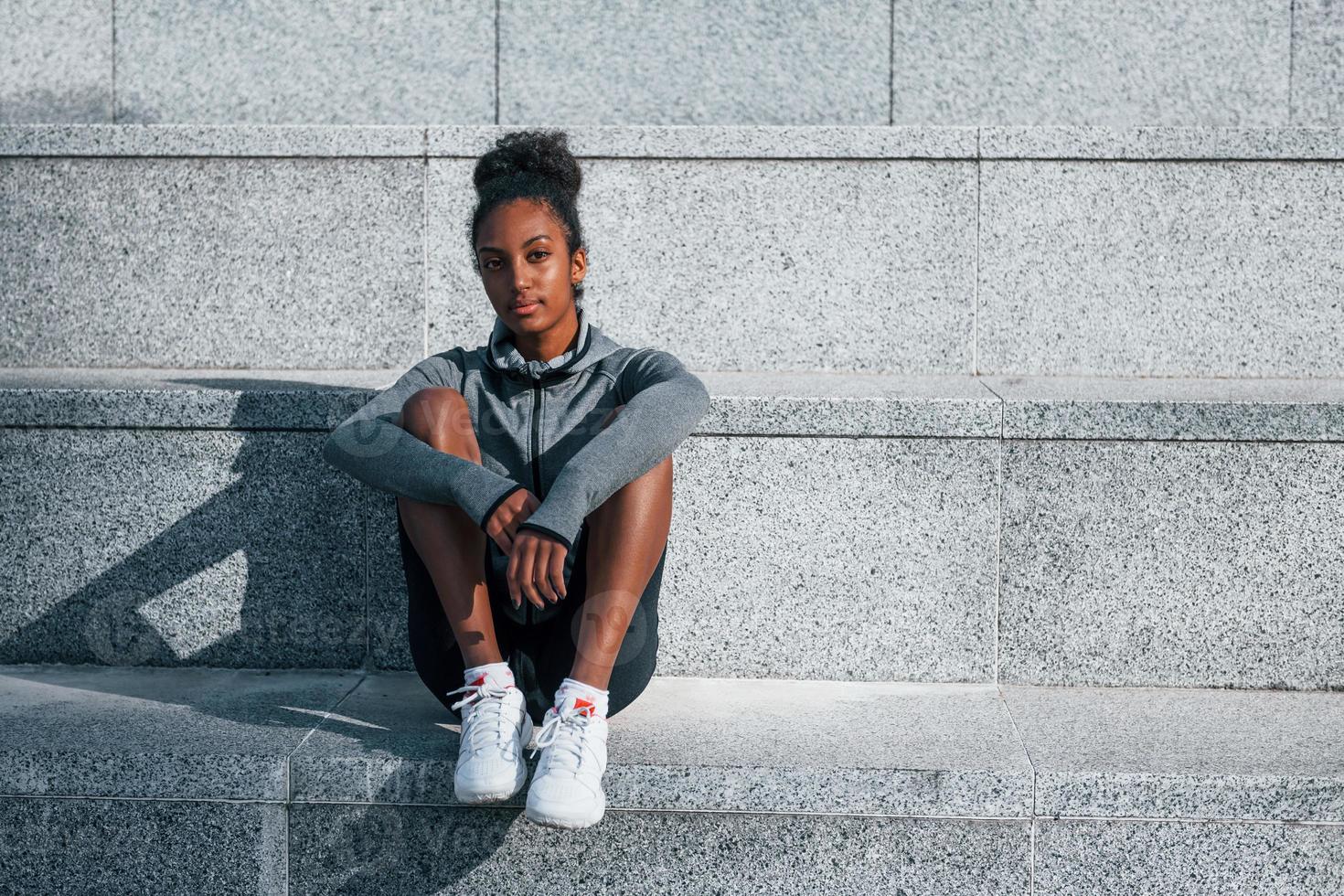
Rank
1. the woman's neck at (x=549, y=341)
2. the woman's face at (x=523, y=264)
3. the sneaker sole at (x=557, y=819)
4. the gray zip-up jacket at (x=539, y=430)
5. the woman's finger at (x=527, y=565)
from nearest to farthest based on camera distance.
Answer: the sneaker sole at (x=557, y=819) < the woman's finger at (x=527, y=565) < the gray zip-up jacket at (x=539, y=430) < the woman's face at (x=523, y=264) < the woman's neck at (x=549, y=341)

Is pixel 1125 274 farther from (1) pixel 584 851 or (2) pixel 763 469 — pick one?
(1) pixel 584 851

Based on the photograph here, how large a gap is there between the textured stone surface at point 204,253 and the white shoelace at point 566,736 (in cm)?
204

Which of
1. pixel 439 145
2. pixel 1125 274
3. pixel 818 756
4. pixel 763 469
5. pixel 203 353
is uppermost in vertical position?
pixel 439 145

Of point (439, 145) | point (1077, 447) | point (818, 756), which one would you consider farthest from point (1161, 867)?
point (439, 145)

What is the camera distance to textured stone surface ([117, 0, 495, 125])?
5.04m

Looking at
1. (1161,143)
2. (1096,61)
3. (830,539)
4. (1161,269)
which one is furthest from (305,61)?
(1161,269)

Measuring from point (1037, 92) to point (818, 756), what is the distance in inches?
133

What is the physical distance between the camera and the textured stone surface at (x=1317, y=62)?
489cm

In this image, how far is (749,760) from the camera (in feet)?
8.99

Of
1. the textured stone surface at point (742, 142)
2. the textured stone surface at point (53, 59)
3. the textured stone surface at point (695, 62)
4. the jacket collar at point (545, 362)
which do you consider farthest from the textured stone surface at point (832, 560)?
the textured stone surface at point (53, 59)

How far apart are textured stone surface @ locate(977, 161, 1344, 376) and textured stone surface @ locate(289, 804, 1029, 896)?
6.70ft

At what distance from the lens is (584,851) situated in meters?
2.72

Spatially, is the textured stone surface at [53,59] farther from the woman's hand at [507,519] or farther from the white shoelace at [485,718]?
the white shoelace at [485,718]

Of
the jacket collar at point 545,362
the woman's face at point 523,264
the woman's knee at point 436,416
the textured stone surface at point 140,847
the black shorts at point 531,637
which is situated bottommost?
the textured stone surface at point 140,847
